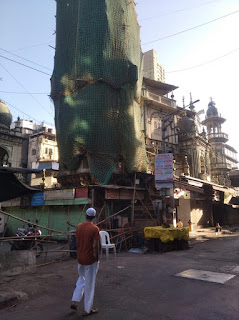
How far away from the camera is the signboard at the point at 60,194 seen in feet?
52.1

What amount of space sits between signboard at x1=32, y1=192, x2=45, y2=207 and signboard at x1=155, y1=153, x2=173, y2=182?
887cm

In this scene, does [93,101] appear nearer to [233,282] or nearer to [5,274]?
[5,274]

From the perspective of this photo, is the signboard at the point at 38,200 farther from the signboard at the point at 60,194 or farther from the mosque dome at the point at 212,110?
the mosque dome at the point at 212,110

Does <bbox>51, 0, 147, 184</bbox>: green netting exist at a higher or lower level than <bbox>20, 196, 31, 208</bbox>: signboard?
higher

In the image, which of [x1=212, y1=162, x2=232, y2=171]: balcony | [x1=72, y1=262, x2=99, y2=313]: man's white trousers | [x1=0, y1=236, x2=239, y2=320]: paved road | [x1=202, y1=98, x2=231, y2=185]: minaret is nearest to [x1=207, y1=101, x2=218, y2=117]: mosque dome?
[x1=202, y1=98, x2=231, y2=185]: minaret

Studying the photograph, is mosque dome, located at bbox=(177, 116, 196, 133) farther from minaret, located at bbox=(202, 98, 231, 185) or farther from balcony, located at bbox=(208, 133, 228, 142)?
balcony, located at bbox=(208, 133, 228, 142)

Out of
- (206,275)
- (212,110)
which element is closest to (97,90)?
(206,275)

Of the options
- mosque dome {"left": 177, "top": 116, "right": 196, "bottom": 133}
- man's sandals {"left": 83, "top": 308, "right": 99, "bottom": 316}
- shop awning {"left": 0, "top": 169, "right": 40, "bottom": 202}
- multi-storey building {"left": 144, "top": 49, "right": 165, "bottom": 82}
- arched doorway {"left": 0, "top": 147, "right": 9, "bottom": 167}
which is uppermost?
multi-storey building {"left": 144, "top": 49, "right": 165, "bottom": 82}

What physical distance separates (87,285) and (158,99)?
82.2ft

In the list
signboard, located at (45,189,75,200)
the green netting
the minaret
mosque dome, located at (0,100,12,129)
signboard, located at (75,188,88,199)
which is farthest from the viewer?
the minaret

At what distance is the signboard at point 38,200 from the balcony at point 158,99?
44.1 feet

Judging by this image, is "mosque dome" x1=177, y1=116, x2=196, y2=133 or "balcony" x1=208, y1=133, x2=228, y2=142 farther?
"balcony" x1=208, y1=133, x2=228, y2=142

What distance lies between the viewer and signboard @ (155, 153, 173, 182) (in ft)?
44.3

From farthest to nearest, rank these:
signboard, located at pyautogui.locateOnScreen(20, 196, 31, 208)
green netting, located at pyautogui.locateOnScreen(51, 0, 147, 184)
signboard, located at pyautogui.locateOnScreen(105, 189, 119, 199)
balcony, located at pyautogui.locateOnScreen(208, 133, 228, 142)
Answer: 1. balcony, located at pyautogui.locateOnScreen(208, 133, 228, 142)
2. signboard, located at pyautogui.locateOnScreen(20, 196, 31, 208)
3. green netting, located at pyautogui.locateOnScreen(51, 0, 147, 184)
4. signboard, located at pyautogui.locateOnScreen(105, 189, 119, 199)
